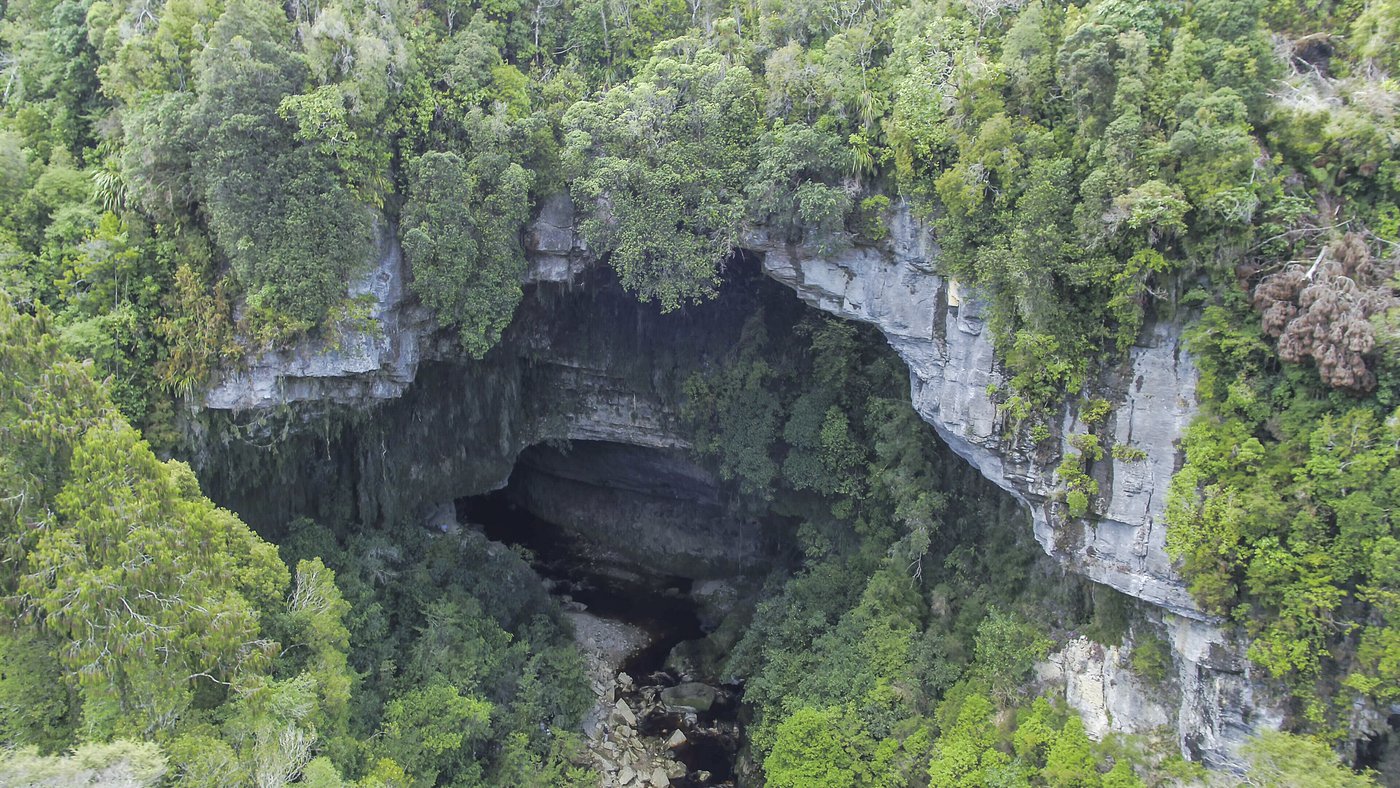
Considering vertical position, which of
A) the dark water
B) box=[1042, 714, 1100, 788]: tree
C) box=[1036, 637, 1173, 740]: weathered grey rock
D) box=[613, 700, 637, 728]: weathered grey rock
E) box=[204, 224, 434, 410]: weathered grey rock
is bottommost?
box=[613, 700, 637, 728]: weathered grey rock

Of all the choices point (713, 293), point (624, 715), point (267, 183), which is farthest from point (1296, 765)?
point (267, 183)

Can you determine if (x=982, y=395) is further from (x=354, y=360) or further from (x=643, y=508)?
(x=643, y=508)

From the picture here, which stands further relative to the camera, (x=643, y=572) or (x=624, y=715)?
(x=643, y=572)

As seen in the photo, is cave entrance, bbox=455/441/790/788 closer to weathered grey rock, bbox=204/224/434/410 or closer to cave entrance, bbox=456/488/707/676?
cave entrance, bbox=456/488/707/676

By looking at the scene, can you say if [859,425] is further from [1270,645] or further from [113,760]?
[113,760]

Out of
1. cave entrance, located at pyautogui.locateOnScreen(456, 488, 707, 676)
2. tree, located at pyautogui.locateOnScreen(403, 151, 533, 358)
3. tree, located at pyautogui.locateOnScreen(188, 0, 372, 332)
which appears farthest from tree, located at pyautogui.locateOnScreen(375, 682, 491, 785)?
tree, located at pyautogui.locateOnScreen(188, 0, 372, 332)

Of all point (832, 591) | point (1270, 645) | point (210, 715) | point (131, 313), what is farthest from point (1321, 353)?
point (131, 313)
